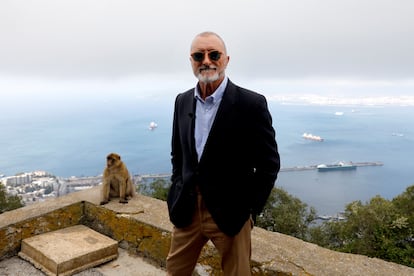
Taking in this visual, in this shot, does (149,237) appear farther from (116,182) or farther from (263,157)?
(263,157)

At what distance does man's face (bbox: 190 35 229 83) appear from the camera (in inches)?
64.1

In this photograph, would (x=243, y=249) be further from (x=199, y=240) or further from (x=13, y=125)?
(x=13, y=125)

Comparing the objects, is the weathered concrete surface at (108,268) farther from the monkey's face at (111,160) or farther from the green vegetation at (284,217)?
the green vegetation at (284,217)

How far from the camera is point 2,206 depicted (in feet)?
44.7

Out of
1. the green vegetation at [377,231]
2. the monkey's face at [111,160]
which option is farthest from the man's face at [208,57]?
the green vegetation at [377,231]

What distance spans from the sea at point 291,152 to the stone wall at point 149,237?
2524 cm

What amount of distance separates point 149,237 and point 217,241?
1.26m

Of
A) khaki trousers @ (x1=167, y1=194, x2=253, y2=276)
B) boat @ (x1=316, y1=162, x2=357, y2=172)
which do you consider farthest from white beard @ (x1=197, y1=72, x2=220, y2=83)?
boat @ (x1=316, y1=162, x2=357, y2=172)

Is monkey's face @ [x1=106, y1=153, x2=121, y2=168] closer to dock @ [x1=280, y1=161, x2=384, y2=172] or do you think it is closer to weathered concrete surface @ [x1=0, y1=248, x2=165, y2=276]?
weathered concrete surface @ [x1=0, y1=248, x2=165, y2=276]

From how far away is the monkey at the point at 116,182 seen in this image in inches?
142

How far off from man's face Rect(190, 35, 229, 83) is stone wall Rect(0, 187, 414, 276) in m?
1.30

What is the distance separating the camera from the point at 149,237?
2771 mm

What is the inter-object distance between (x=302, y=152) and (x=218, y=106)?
7901cm

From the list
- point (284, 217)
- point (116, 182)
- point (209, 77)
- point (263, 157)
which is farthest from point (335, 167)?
point (209, 77)
